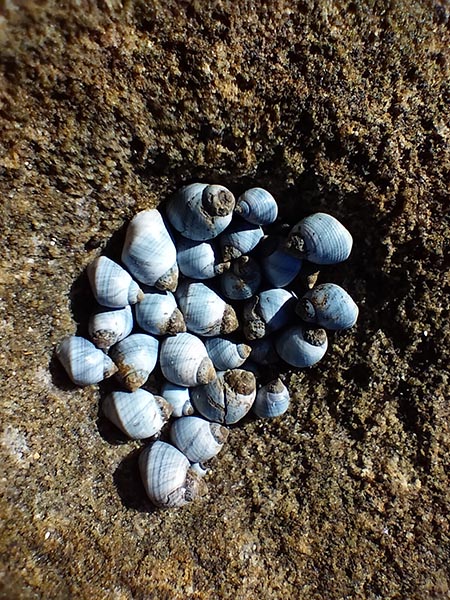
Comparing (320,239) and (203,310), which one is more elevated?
(320,239)

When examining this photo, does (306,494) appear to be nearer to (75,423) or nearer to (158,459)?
(158,459)

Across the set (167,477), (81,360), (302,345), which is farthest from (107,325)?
(302,345)

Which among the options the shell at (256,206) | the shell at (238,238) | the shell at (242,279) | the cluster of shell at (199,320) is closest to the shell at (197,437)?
the cluster of shell at (199,320)

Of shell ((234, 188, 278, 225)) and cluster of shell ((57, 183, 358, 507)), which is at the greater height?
shell ((234, 188, 278, 225))

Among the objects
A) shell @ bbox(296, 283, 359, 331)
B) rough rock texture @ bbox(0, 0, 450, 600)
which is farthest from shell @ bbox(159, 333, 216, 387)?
shell @ bbox(296, 283, 359, 331)

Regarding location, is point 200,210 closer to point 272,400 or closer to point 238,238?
point 238,238

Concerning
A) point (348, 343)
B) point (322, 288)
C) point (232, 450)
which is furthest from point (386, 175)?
point (232, 450)

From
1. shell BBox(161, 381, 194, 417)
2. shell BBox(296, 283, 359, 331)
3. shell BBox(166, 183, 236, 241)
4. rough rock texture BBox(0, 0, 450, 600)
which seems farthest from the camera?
shell BBox(161, 381, 194, 417)

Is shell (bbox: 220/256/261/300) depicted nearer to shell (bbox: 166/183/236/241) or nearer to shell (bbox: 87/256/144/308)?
shell (bbox: 166/183/236/241)

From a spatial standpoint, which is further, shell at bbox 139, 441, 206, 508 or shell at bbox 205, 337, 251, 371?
shell at bbox 205, 337, 251, 371
